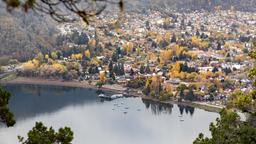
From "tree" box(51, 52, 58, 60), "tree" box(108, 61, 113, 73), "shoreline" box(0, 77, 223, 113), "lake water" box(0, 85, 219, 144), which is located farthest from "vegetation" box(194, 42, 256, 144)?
"tree" box(51, 52, 58, 60)

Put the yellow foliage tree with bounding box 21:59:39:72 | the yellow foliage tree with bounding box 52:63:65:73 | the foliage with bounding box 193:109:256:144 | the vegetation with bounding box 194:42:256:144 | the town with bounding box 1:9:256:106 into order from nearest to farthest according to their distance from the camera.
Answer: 1. the vegetation with bounding box 194:42:256:144
2. the foliage with bounding box 193:109:256:144
3. the town with bounding box 1:9:256:106
4. the yellow foliage tree with bounding box 52:63:65:73
5. the yellow foliage tree with bounding box 21:59:39:72

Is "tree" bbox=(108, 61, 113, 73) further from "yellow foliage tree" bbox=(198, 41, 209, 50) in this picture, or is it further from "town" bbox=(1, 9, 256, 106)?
"yellow foliage tree" bbox=(198, 41, 209, 50)

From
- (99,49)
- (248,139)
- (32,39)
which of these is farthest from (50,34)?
(248,139)

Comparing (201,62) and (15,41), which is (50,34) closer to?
(15,41)

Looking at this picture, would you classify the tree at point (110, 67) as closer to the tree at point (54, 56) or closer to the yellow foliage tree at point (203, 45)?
the tree at point (54, 56)

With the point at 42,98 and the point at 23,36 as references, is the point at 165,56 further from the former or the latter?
the point at 23,36

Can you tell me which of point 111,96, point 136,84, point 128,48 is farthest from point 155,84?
point 128,48
